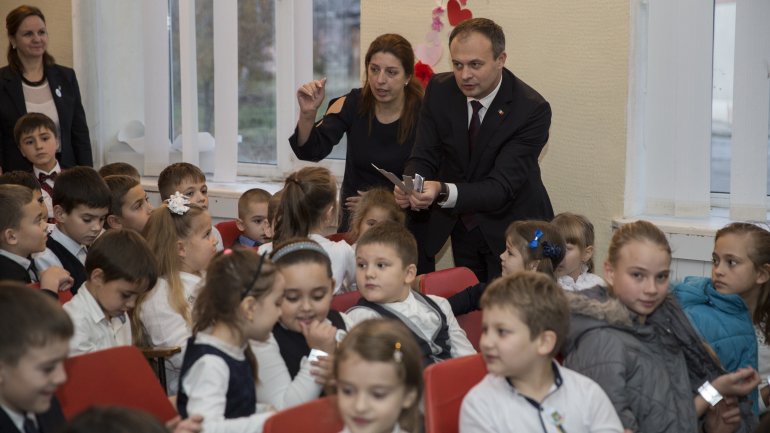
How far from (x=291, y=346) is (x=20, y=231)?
1.38m

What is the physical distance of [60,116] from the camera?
227 inches

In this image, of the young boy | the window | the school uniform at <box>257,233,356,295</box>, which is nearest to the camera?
the young boy

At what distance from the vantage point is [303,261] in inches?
122

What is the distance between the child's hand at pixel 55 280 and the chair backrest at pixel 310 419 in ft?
4.46

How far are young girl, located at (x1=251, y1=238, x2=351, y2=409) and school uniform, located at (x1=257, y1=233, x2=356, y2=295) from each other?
0.59 metres

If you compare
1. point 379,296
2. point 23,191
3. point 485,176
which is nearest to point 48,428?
point 379,296

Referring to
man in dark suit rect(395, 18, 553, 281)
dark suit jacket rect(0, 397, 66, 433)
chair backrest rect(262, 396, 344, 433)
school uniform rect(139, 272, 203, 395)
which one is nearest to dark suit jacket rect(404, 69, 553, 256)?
man in dark suit rect(395, 18, 553, 281)

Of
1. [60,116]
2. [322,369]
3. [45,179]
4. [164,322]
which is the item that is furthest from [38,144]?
[322,369]

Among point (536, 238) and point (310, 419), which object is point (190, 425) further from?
point (536, 238)

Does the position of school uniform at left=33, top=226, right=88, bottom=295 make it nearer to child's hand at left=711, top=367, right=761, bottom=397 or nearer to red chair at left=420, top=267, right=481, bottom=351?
red chair at left=420, top=267, right=481, bottom=351

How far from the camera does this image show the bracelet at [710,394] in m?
3.06

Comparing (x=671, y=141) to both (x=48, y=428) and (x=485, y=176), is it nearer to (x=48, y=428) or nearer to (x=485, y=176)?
(x=485, y=176)

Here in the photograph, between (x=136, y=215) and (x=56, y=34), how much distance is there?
2356 millimetres

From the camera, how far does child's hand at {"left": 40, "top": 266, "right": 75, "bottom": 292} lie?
3379 mm
